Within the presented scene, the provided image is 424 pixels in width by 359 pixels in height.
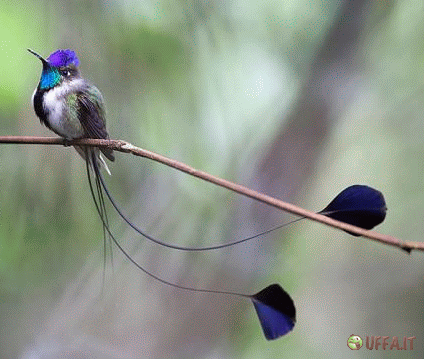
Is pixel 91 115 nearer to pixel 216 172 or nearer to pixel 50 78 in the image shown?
pixel 50 78

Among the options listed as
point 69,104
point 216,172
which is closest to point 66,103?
point 69,104

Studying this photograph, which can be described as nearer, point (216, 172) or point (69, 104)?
point (69, 104)

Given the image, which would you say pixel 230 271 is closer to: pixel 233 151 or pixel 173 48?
pixel 233 151

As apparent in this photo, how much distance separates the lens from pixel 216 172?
1.44 meters

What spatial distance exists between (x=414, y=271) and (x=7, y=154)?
93 centimetres

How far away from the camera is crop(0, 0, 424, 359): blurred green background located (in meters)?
1.32

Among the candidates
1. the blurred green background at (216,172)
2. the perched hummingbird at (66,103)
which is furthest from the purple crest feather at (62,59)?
the blurred green background at (216,172)

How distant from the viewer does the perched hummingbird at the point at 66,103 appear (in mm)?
796

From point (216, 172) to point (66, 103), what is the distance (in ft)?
2.18

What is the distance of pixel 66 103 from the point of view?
2.66 ft

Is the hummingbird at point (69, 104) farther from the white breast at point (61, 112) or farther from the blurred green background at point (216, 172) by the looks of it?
the blurred green background at point (216, 172)

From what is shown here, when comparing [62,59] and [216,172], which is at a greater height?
[62,59]

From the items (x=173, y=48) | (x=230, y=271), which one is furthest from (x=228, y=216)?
(x=173, y=48)

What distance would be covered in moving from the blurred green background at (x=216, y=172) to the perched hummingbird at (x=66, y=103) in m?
0.46
